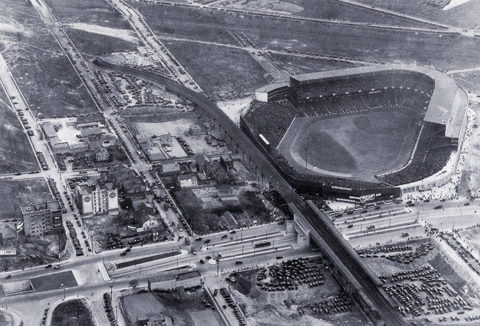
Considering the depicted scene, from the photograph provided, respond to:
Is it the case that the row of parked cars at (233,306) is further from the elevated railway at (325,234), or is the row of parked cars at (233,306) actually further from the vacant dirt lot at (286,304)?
the elevated railway at (325,234)

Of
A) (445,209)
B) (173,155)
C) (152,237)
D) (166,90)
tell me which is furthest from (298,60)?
(152,237)

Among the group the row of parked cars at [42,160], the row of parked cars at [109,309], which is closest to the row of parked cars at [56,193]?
the row of parked cars at [42,160]

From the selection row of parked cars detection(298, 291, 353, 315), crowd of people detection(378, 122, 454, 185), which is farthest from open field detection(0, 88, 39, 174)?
crowd of people detection(378, 122, 454, 185)

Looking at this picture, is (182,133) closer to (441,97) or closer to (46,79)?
(46,79)

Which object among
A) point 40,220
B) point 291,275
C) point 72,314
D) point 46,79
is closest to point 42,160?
point 40,220

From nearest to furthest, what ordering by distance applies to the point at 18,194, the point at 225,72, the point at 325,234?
the point at 325,234
the point at 18,194
the point at 225,72

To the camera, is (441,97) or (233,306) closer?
(233,306)

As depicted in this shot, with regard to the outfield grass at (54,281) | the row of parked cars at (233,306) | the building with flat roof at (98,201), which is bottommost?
the row of parked cars at (233,306)
